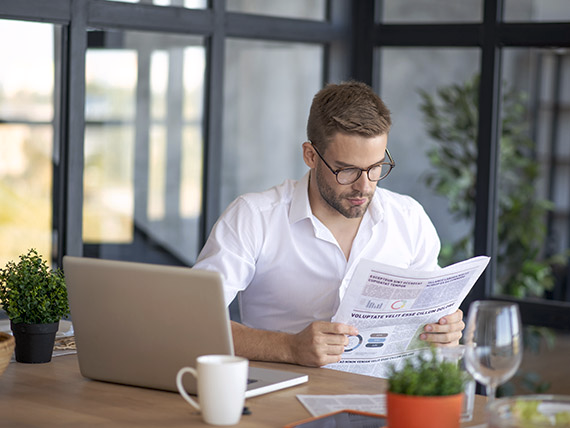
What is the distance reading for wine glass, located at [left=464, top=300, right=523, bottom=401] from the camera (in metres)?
1.33

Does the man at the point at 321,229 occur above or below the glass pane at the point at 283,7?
below

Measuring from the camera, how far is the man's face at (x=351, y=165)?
223 cm

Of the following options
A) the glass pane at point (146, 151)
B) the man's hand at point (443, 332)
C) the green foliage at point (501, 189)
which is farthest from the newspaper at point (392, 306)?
the green foliage at point (501, 189)

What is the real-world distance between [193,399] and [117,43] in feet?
7.10

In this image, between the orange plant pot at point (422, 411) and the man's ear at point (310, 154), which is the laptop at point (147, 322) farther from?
the man's ear at point (310, 154)

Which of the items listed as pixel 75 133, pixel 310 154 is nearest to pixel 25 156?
pixel 75 133

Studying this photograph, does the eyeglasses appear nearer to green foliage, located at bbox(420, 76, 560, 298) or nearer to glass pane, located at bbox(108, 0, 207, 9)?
glass pane, located at bbox(108, 0, 207, 9)

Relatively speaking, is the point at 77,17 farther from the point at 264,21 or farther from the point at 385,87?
the point at 385,87

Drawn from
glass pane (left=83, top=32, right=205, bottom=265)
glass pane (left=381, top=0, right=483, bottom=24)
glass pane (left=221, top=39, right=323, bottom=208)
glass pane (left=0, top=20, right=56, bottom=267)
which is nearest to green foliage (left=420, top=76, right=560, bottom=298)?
glass pane (left=381, top=0, right=483, bottom=24)

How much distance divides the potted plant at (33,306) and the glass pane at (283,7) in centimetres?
180

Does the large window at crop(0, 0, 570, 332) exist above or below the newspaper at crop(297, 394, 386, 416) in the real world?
above

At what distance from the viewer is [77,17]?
9.76ft

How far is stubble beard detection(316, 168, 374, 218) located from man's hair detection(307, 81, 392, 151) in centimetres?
11

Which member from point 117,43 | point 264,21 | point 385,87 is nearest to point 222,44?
point 264,21
